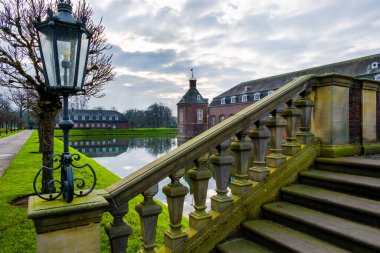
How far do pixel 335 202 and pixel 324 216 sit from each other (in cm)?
18

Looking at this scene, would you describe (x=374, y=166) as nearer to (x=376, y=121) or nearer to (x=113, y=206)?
(x=376, y=121)

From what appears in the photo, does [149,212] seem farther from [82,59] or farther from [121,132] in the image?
[121,132]

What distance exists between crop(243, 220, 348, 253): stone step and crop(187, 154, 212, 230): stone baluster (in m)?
0.51

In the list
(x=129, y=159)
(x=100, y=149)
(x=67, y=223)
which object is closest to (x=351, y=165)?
(x=67, y=223)

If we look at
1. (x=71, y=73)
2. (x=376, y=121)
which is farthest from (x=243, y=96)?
(x=71, y=73)

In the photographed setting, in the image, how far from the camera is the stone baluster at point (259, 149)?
2914 millimetres

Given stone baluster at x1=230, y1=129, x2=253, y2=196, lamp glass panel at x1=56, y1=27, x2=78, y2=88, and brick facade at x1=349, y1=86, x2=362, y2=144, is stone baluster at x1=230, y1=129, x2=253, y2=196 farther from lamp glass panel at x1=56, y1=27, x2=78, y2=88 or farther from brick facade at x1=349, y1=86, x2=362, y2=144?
brick facade at x1=349, y1=86, x2=362, y2=144

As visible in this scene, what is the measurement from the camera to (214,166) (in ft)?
8.77

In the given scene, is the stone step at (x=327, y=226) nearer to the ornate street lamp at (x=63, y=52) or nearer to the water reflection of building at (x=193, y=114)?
the ornate street lamp at (x=63, y=52)

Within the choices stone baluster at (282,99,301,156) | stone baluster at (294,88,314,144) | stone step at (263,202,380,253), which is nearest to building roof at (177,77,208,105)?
stone baluster at (294,88,314,144)

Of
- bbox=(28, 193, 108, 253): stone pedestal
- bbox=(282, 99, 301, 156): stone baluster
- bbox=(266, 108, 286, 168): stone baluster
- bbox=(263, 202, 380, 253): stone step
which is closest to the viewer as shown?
bbox=(28, 193, 108, 253): stone pedestal

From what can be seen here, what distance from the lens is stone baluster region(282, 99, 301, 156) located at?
10.7ft

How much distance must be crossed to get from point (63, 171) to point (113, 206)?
509mm

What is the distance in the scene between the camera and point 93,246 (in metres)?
1.96
